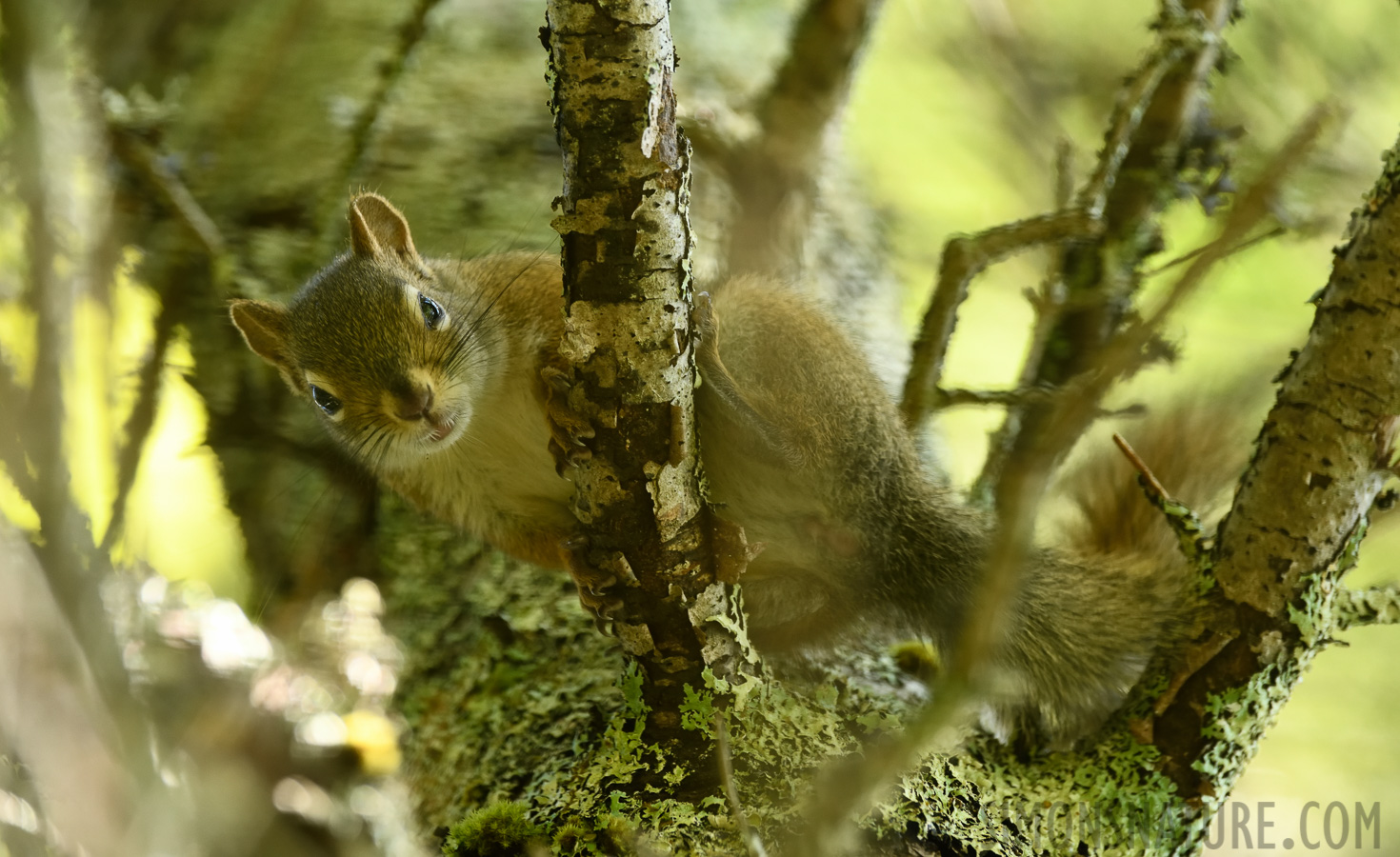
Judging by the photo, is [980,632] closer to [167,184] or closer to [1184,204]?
[1184,204]

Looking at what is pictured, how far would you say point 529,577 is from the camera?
243 cm

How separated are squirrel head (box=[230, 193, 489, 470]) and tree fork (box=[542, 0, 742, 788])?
47 centimetres

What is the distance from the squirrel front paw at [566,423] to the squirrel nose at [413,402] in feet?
1.04

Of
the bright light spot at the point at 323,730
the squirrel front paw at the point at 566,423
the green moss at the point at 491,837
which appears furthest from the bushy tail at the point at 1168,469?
the bright light spot at the point at 323,730

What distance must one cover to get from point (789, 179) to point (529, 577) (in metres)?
1.46

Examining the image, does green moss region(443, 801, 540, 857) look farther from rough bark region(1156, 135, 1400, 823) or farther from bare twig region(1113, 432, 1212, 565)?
bare twig region(1113, 432, 1212, 565)

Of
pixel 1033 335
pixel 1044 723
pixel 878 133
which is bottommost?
pixel 1044 723

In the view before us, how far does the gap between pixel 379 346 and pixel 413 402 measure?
0.54 feet

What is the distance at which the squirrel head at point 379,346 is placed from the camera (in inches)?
75.3

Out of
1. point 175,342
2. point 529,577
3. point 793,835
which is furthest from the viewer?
point 175,342

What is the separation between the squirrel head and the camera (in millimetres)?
1912

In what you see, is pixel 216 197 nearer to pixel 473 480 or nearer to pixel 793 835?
pixel 473 480

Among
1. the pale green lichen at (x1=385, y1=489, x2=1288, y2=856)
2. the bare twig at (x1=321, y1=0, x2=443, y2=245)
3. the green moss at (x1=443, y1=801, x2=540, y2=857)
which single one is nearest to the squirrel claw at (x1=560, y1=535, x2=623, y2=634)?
the pale green lichen at (x1=385, y1=489, x2=1288, y2=856)

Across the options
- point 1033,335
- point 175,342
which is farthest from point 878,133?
point 175,342
